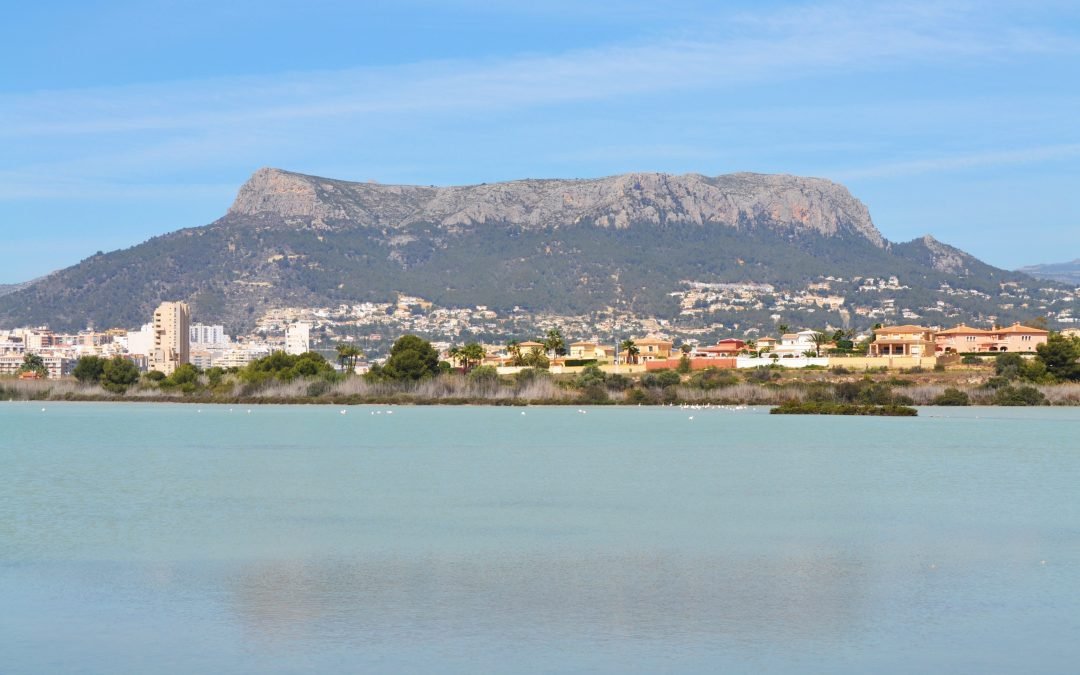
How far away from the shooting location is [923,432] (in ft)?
158

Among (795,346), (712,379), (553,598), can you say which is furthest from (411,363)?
(553,598)

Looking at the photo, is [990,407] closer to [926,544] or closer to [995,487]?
[995,487]

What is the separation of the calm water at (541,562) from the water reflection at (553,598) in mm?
50

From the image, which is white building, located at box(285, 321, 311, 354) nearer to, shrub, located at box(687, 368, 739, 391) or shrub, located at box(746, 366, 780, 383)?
shrub, located at box(687, 368, 739, 391)

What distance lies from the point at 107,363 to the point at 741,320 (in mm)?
109543

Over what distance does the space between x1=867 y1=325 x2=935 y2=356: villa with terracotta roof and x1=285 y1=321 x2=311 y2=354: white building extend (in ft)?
302

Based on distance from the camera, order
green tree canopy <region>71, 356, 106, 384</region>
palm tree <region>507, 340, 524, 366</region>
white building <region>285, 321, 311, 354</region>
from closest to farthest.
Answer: green tree canopy <region>71, 356, 106, 384</region>
palm tree <region>507, 340, 524, 366</region>
white building <region>285, 321, 311, 354</region>

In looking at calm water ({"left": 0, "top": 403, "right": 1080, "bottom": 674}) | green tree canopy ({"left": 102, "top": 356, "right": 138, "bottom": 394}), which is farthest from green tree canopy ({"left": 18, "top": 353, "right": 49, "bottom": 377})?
calm water ({"left": 0, "top": 403, "right": 1080, "bottom": 674})

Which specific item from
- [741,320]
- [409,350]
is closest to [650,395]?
[409,350]

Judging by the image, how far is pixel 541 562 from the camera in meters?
17.1

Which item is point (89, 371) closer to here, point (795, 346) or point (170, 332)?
point (795, 346)

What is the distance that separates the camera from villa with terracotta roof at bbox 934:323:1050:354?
98.1m

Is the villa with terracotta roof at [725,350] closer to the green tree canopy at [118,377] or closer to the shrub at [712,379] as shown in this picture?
the shrub at [712,379]

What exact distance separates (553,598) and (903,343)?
8300 centimetres
